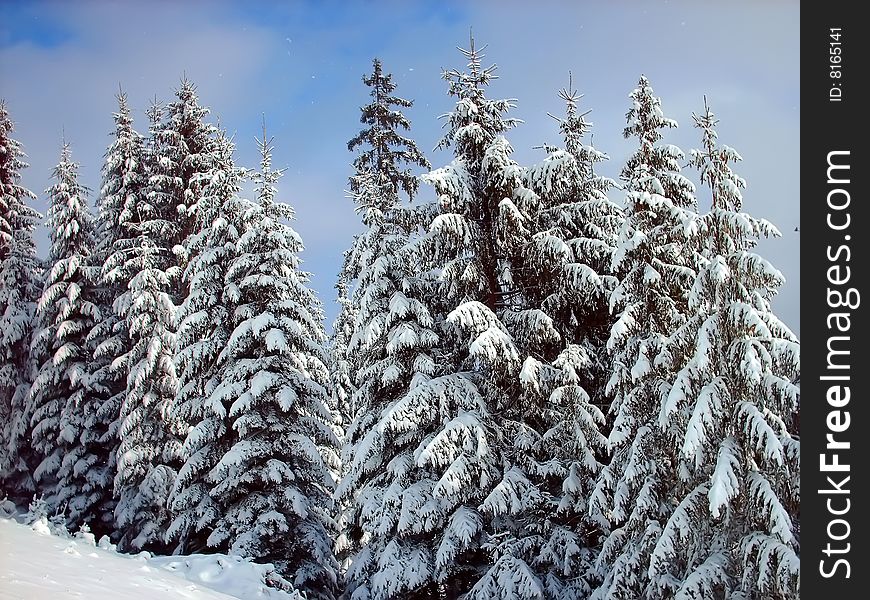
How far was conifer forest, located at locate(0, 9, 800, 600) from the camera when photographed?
11742 millimetres

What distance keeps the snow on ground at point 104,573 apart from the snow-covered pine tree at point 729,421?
292 inches

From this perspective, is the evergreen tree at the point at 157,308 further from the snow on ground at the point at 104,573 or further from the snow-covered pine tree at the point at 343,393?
the snow on ground at the point at 104,573

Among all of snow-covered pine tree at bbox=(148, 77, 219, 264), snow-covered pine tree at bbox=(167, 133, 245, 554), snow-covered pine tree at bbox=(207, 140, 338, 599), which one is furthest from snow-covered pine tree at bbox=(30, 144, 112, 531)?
snow-covered pine tree at bbox=(207, 140, 338, 599)

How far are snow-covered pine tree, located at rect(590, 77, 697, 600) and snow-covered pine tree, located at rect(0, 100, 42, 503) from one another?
19.3 meters

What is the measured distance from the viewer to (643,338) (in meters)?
13.3

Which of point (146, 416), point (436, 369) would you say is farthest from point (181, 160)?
point (436, 369)

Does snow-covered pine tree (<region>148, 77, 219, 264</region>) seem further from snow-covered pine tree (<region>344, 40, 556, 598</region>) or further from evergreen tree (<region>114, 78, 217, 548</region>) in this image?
snow-covered pine tree (<region>344, 40, 556, 598</region>)

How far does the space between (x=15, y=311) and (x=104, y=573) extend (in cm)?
1748

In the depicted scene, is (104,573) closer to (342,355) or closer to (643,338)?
(643,338)

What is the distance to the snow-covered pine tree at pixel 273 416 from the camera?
17281 mm

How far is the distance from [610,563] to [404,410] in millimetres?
5050
